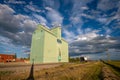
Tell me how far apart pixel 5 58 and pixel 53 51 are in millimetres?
33197

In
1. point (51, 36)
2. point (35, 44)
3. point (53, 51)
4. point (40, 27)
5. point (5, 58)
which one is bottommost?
point (5, 58)

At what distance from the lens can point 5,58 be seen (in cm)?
6162

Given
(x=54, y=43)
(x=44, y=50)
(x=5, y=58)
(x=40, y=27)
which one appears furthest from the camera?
(x=5, y=58)

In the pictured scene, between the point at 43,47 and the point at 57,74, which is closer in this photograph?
the point at 57,74

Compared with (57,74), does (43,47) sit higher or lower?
higher

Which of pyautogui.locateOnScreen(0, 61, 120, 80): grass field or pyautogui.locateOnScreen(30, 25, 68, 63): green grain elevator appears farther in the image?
pyautogui.locateOnScreen(30, 25, 68, 63): green grain elevator

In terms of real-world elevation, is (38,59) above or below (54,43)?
below

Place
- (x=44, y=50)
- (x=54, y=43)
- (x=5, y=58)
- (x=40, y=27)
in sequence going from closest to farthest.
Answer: (x=44, y=50) < (x=40, y=27) < (x=54, y=43) < (x=5, y=58)

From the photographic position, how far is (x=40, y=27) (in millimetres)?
50188

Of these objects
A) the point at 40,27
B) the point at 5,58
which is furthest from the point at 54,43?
the point at 5,58

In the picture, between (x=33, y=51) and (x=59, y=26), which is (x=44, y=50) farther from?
(x=59, y=26)

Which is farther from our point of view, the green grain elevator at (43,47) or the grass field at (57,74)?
the green grain elevator at (43,47)

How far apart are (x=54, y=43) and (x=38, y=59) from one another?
12.8 metres

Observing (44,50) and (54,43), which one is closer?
(44,50)
